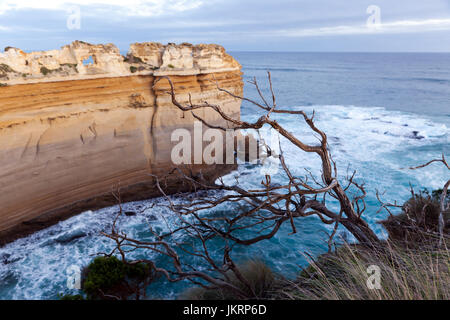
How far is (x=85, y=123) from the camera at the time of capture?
8.57 metres

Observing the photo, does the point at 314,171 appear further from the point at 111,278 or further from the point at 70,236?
the point at 70,236

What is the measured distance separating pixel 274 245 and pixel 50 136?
22.4 feet

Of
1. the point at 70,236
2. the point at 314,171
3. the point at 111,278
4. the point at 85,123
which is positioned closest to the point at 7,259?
the point at 70,236

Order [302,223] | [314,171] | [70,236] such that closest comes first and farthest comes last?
Result: [70,236] → [302,223] → [314,171]

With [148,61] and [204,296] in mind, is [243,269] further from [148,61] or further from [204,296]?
[148,61]

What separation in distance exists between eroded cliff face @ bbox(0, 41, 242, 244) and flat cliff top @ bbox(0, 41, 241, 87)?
0.08 ft

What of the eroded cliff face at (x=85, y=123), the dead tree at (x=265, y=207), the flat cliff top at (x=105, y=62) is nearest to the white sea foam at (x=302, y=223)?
the dead tree at (x=265, y=207)

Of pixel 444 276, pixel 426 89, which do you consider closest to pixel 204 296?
pixel 444 276

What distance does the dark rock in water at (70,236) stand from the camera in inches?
306

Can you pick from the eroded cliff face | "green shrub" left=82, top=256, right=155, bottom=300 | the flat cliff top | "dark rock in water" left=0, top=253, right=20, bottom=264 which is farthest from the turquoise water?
the flat cliff top

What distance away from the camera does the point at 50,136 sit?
801 centimetres

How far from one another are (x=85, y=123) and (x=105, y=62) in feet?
6.15

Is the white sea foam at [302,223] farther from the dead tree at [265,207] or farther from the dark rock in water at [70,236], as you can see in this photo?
the dead tree at [265,207]

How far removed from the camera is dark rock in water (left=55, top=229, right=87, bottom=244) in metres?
7.77
